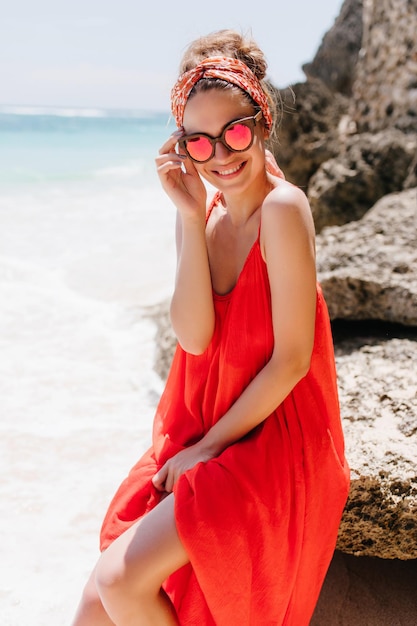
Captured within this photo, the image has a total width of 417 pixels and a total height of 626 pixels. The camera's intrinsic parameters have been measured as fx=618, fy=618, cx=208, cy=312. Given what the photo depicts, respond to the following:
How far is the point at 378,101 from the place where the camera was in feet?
34.2

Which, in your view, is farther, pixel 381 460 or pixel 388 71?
pixel 388 71

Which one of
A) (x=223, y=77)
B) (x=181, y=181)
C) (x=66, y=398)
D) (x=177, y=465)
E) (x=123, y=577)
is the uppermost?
(x=223, y=77)

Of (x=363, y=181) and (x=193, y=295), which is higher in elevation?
(x=193, y=295)

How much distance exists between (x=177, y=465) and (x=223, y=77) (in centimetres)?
129

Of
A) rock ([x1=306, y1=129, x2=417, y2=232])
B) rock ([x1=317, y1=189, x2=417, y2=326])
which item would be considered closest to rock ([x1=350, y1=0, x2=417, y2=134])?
rock ([x1=306, y1=129, x2=417, y2=232])

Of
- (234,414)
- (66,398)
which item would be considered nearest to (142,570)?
(234,414)

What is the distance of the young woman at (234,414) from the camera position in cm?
182

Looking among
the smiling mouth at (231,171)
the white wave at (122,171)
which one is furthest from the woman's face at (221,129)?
the white wave at (122,171)

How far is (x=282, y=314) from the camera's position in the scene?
196cm

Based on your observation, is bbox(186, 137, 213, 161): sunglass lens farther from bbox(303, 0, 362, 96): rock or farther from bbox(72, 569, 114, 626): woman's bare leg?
bbox(303, 0, 362, 96): rock

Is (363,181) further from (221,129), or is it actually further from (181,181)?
(221,129)

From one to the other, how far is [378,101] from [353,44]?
7991 millimetres

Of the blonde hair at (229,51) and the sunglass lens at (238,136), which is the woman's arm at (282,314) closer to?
the sunglass lens at (238,136)

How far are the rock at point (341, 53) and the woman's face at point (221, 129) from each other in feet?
48.5
